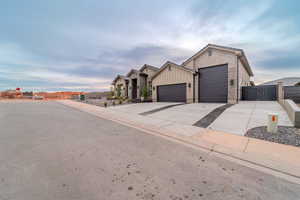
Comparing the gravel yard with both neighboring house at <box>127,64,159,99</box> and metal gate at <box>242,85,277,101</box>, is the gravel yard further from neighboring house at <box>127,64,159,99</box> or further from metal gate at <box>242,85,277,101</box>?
neighboring house at <box>127,64,159,99</box>

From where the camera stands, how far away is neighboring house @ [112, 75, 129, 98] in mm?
22484

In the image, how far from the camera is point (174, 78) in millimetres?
14438

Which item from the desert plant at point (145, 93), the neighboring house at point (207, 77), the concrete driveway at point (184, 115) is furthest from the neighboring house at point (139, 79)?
the concrete driveway at point (184, 115)

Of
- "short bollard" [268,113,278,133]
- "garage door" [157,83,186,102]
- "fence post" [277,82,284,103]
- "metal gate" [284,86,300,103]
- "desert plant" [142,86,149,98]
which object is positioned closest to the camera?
"short bollard" [268,113,278,133]

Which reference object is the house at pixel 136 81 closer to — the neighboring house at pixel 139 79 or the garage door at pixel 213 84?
the neighboring house at pixel 139 79

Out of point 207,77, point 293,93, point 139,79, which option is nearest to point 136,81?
point 139,79

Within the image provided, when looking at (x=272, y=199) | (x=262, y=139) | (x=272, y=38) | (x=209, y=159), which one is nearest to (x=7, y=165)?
(x=209, y=159)

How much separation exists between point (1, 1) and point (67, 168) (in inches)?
456

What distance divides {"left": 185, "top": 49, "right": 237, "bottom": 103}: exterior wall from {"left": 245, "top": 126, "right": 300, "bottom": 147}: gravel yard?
6.99 m

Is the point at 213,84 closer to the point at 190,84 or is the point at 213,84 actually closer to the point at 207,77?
the point at 207,77

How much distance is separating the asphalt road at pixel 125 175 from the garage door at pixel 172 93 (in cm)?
1101

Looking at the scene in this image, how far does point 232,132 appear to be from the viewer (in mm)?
4418

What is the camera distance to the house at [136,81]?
1945 cm

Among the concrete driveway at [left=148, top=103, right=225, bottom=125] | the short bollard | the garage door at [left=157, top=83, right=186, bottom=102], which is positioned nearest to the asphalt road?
the short bollard
